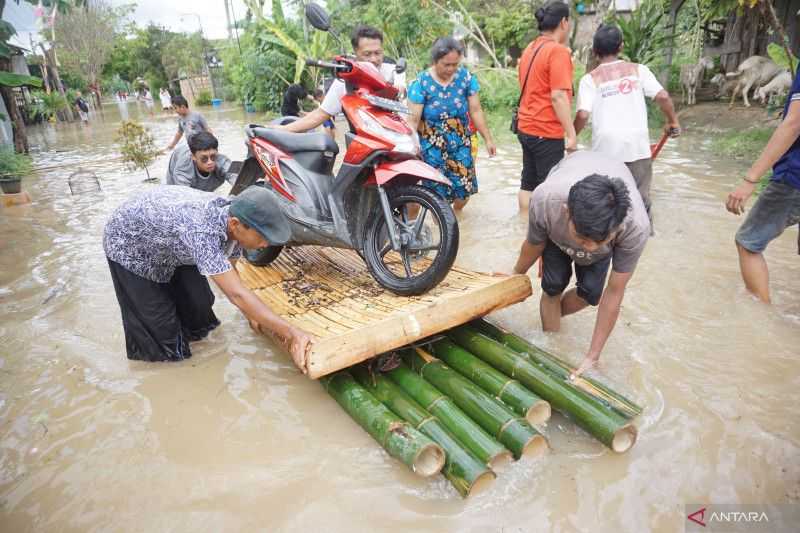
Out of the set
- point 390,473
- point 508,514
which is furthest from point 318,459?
point 508,514

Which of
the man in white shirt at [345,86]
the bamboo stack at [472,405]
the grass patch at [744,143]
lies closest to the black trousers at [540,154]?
the man in white shirt at [345,86]

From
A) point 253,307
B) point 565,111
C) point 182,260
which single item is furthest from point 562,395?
point 565,111

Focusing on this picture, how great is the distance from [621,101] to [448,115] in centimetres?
128

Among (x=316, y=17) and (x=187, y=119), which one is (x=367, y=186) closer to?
(x=316, y=17)

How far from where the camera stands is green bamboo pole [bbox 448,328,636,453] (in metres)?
1.98

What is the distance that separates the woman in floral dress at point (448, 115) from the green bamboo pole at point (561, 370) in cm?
155

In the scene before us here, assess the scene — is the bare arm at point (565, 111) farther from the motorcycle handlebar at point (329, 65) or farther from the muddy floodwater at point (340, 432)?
the motorcycle handlebar at point (329, 65)

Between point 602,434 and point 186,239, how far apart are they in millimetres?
1999

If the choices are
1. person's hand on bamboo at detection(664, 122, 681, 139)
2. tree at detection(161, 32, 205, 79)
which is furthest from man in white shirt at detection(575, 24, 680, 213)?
tree at detection(161, 32, 205, 79)

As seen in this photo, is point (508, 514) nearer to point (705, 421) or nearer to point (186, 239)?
point (705, 421)

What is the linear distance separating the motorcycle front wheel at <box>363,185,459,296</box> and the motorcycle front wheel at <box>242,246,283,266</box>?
0.91 metres

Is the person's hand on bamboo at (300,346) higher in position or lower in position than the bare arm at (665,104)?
lower

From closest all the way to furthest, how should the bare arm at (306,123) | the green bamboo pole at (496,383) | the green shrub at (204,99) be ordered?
the green bamboo pole at (496,383) → the bare arm at (306,123) → the green shrub at (204,99)

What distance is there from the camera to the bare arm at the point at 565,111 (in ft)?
12.3
